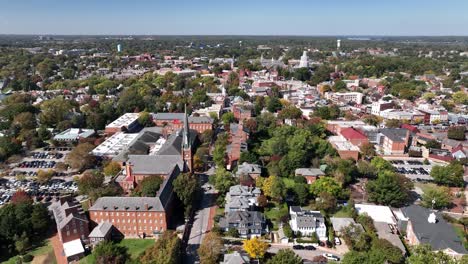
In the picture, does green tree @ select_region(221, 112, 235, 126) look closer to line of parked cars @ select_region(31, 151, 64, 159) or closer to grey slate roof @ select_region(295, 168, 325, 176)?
grey slate roof @ select_region(295, 168, 325, 176)

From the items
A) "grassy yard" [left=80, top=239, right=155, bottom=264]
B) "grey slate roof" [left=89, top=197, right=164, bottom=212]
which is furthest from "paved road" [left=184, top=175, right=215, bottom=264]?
"grey slate roof" [left=89, top=197, right=164, bottom=212]

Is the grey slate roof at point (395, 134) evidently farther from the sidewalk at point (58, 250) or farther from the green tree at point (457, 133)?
the sidewalk at point (58, 250)

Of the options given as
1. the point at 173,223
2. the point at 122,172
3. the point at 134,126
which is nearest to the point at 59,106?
the point at 134,126

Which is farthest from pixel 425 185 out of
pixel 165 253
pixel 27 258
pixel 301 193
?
pixel 27 258

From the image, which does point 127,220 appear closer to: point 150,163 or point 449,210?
point 150,163

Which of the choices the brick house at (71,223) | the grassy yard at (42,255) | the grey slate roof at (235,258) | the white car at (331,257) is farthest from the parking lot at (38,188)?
the white car at (331,257)

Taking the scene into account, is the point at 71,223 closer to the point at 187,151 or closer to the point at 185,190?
the point at 185,190
